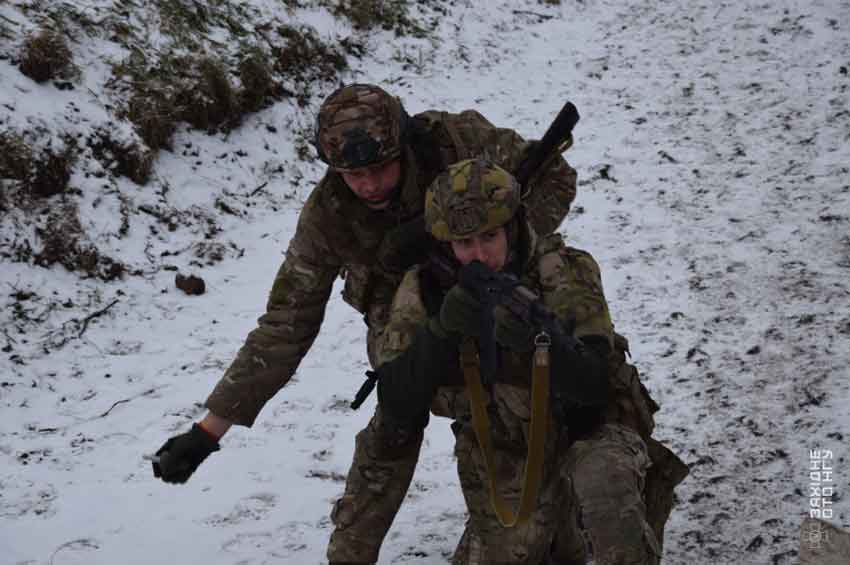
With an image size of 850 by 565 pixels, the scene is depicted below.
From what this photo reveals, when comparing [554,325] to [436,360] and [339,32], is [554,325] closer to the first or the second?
[436,360]

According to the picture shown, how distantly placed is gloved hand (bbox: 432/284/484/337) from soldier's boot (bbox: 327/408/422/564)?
704 millimetres

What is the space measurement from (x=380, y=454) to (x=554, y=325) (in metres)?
1.12

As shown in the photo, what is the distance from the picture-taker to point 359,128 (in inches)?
123

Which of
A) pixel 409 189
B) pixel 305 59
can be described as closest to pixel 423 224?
pixel 409 189

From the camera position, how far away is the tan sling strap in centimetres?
273

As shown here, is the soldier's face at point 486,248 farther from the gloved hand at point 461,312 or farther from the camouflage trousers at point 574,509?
the camouflage trousers at point 574,509

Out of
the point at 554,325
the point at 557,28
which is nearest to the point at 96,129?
the point at 554,325

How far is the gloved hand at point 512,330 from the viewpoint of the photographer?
2619 millimetres

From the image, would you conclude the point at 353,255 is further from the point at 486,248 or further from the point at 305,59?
the point at 305,59

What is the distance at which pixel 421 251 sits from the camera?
3.24 metres

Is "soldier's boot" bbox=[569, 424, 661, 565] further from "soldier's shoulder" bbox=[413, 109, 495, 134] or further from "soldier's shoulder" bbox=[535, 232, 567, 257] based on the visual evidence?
"soldier's shoulder" bbox=[413, 109, 495, 134]

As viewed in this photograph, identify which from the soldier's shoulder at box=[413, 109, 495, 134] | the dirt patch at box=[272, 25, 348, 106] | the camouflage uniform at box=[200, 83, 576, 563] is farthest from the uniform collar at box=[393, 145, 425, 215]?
the dirt patch at box=[272, 25, 348, 106]

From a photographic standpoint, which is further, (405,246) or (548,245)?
(405,246)

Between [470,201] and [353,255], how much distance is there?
0.75 m
